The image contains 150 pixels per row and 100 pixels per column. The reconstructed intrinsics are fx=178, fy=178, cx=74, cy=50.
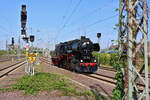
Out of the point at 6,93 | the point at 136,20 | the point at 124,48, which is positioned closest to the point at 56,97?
the point at 6,93

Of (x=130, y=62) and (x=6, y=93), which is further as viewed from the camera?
(x=6, y=93)

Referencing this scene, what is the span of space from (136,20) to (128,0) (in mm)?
500

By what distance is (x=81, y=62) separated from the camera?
1677 cm

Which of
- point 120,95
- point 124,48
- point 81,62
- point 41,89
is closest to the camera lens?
point 124,48

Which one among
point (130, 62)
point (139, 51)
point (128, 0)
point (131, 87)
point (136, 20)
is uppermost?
point (128, 0)

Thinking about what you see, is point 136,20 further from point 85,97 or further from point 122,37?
point 85,97

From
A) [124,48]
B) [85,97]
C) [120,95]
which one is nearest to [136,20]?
[124,48]

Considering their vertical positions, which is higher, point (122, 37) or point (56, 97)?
point (122, 37)

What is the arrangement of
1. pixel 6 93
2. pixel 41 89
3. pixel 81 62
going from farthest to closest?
pixel 81 62
pixel 41 89
pixel 6 93

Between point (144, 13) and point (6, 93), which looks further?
point (6, 93)

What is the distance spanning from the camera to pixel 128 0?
13.5 ft

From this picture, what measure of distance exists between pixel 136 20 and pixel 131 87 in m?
1.55

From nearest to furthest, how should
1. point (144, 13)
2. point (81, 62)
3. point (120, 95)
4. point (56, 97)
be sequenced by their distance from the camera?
point (144, 13), point (120, 95), point (56, 97), point (81, 62)

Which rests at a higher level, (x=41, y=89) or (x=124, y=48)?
(x=124, y=48)
